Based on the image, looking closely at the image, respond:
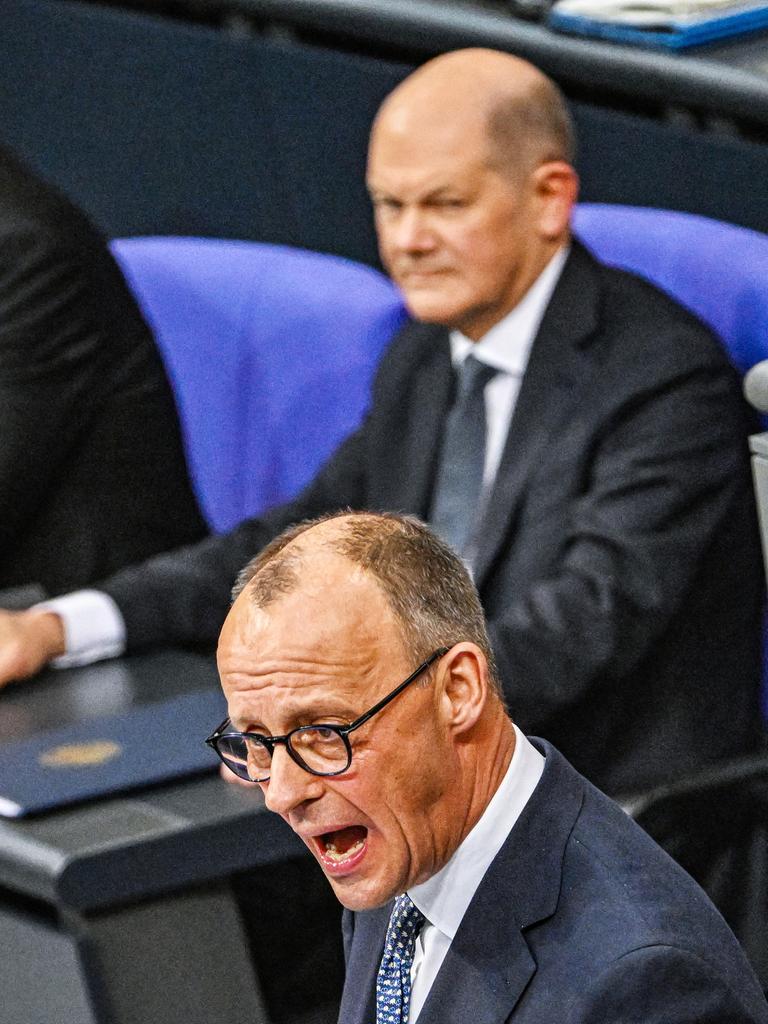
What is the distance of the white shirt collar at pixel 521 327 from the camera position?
94.9 inches

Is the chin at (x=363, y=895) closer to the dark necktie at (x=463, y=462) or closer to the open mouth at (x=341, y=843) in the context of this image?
the open mouth at (x=341, y=843)

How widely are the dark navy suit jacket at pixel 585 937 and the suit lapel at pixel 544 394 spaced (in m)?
0.94

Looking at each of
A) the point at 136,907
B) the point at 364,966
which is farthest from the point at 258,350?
the point at 364,966

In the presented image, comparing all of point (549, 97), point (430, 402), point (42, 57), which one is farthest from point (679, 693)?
point (42, 57)

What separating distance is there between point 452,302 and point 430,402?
0.48 ft

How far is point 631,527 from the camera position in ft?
7.25

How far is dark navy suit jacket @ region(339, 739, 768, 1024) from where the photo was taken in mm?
1244

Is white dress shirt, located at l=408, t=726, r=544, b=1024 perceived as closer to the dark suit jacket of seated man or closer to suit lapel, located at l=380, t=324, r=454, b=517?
the dark suit jacket of seated man

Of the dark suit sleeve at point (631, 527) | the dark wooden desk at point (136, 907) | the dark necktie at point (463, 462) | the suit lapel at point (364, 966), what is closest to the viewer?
the suit lapel at point (364, 966)

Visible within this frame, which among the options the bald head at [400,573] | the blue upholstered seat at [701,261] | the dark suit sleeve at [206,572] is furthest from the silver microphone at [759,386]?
the dark suit sleeve at [206,572]

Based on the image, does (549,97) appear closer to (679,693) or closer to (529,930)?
(679,693)

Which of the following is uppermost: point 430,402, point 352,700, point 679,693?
point 352,700

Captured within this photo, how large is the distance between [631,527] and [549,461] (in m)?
0.15

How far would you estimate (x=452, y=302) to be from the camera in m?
2.42
